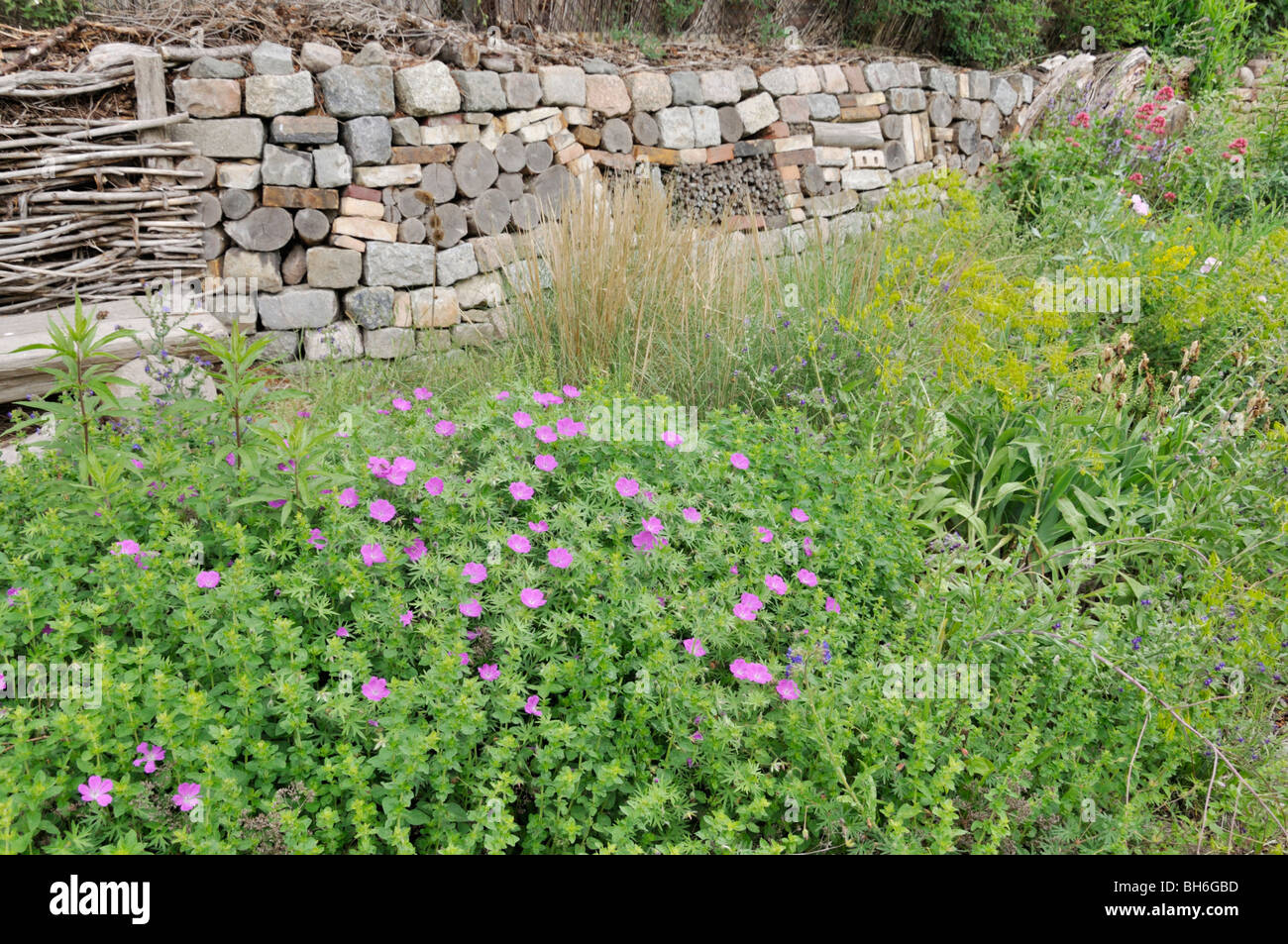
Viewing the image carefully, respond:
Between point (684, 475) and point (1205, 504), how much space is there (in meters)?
1.82

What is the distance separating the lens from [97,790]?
1476 mm

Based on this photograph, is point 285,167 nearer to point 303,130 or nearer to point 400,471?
point 303,130

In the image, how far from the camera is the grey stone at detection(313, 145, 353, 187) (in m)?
4.42

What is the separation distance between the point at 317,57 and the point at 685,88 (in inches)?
100

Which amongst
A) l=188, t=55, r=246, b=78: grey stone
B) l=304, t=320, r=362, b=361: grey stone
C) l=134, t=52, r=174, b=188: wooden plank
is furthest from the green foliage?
l=304, t=320, r=362, b=361: grey stone

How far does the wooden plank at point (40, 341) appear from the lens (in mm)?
3387

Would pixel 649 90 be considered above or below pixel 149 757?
above

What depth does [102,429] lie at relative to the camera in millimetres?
2420

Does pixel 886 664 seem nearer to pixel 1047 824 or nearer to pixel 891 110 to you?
pixel 1047 824

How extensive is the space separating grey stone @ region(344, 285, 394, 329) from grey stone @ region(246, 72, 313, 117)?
938 millimetres

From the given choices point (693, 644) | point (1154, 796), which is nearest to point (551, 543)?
point (693, 644)

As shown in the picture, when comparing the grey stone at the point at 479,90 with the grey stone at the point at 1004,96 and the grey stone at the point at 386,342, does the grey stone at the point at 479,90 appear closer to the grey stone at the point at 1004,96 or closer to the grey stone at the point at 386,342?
the grey stone at the point at 386,342

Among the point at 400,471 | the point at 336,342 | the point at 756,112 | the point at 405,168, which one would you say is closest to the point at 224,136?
the point at 405,168

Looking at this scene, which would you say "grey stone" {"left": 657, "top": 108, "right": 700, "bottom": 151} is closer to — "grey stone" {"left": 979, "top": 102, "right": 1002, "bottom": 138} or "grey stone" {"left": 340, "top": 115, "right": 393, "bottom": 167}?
"grey stone" {"left": 340, "top": 115, "right": 393, "bottom": 167}
